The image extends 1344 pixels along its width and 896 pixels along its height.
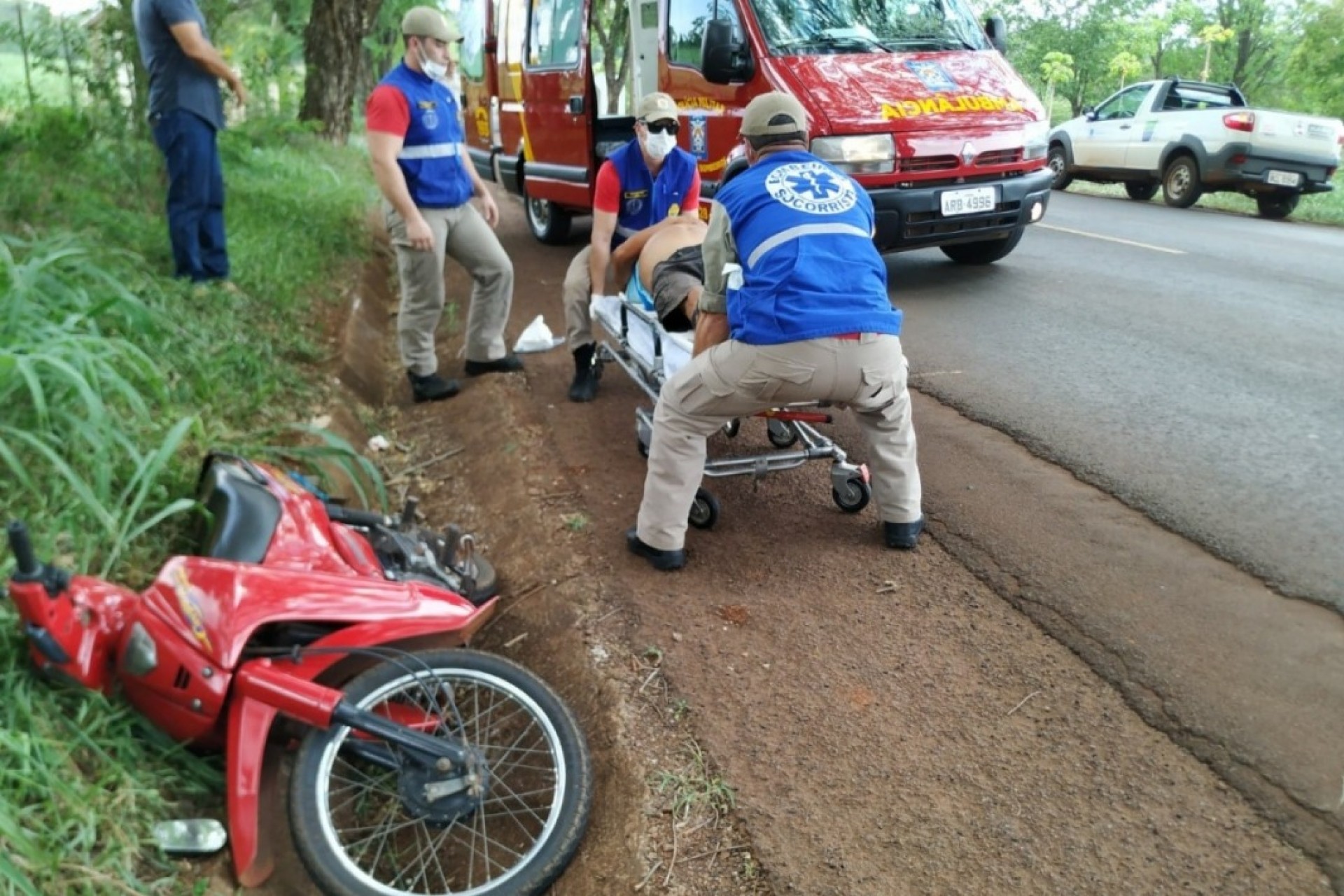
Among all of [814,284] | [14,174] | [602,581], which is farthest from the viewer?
[14,174]

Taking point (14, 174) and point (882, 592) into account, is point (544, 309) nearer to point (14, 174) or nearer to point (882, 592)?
point (14, 174)

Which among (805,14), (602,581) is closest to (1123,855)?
(602,581)

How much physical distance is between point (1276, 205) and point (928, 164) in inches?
356

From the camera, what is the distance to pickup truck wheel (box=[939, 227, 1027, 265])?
Result: 7.90m

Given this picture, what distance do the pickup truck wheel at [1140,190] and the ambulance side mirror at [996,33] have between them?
26.4 feet

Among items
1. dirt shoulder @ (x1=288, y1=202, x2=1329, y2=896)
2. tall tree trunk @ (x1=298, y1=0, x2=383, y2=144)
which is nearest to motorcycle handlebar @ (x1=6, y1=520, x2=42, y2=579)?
dirt shoulder @ (x1=288, y1=202, x2=1329, y2=896)

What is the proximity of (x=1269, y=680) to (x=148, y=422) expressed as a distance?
3.62m

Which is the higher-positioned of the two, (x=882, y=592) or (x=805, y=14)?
(x=805, y=14)

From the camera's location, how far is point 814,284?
3240mm

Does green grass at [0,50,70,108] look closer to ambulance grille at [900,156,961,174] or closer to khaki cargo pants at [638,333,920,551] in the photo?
ambulance grille at [900,156,961,174]

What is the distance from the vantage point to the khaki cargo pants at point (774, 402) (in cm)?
329

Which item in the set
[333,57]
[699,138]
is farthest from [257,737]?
[333,57]

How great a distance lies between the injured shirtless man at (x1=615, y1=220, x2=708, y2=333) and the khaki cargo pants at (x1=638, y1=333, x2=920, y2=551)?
2.51ft

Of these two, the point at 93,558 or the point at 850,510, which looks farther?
the point at 850,510
